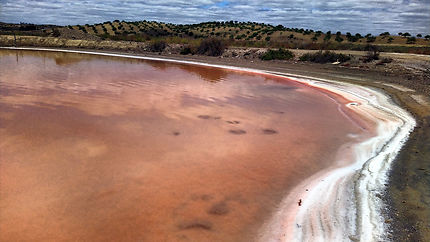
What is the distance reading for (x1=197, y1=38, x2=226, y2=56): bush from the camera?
27.7 meters

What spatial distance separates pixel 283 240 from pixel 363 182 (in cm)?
209

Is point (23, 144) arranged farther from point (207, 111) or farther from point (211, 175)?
point (207, 111)

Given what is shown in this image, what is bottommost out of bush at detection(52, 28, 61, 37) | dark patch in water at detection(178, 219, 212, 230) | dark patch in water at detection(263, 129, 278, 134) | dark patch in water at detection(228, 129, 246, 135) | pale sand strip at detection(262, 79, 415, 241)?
dark patch in water at detection(178, 219, 212, 230)

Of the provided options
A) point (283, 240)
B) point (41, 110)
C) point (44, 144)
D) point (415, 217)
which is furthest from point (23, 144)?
point (415, 217)

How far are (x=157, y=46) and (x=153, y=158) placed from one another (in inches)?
1017

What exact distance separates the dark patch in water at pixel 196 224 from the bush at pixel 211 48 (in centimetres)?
2419

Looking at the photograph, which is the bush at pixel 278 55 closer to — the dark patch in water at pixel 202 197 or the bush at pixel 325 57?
the bush at pixel 325 57

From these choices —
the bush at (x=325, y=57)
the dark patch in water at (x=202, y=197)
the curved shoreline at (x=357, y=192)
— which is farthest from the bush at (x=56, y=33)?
the dark patch in water at (x=202, y=197)

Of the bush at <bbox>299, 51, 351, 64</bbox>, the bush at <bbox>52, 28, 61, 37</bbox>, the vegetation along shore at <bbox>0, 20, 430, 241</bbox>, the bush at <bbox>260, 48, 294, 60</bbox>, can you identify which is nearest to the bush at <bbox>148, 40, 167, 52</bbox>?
the vegetation along shore at <bbox>0, 20, 430, 241</bbox>

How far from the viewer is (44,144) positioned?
6734 mm

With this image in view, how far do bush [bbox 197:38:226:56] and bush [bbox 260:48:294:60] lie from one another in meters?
4.29

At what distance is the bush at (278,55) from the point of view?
2405 centimetres

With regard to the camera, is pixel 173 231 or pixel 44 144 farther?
pixel 44 144

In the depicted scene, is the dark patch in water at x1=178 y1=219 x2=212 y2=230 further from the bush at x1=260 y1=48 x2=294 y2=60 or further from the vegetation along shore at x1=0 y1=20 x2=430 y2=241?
the bush at x1=260 y1=48 x2=294 y2=60
